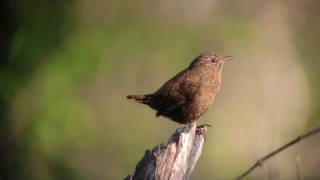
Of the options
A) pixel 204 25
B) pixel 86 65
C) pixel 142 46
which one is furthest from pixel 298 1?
pixel 86 65

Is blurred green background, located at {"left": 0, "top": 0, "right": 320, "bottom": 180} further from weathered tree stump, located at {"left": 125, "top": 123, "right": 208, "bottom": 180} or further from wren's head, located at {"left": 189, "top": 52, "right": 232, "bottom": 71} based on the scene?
weathered tree stump, located at {"left": 125, "top": 123, "right": 208, "bottom": 180}

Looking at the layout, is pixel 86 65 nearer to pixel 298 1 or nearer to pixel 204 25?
pixel 204 25

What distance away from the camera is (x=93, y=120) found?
827 centimetres

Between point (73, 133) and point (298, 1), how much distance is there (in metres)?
3.29

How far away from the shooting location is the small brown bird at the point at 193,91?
5059 millimetres

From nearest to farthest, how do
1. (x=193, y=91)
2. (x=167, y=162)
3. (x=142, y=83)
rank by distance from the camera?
(x=167, y=162)
(x=193, y=91)
(x=142, y=83)

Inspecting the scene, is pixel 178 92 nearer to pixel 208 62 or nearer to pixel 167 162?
pixel 208 62

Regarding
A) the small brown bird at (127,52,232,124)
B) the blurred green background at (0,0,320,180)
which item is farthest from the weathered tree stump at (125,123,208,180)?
the blurred green background at (0,0,320,180)

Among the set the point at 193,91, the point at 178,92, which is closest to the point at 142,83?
the point at 178,92

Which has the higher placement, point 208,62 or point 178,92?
point 208,62

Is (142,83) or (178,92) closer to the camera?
(178,92)

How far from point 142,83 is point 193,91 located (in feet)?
11.1

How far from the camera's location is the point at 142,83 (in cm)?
842

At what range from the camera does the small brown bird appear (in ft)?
16.6
